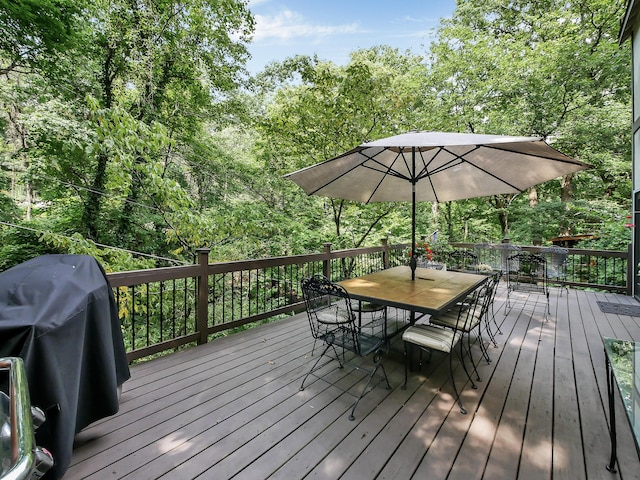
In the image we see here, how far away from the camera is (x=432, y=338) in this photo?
231cm

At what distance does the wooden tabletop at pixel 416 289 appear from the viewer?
2.38 meters

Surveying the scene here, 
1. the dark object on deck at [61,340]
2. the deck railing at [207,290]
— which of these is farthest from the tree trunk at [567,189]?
the dark object on deck at [61,340]

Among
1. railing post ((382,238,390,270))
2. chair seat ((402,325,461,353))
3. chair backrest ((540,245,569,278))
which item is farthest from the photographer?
railing post ((382,238,390,270))

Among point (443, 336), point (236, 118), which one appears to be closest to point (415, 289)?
point (443, 336)

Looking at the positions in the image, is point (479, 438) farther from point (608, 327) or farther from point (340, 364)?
point (608, 327)

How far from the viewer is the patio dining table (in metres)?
2.37

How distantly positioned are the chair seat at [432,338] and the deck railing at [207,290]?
1.92m

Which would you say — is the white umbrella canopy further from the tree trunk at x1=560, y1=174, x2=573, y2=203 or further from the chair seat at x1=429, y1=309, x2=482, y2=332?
the tree trunk at x1=560, y1=174, x2=573, y2=203

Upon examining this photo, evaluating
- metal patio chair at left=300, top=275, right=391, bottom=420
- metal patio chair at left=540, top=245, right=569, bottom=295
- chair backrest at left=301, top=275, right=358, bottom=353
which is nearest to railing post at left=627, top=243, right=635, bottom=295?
metal patio chair at left=540, top=245, right=569, bottom=295

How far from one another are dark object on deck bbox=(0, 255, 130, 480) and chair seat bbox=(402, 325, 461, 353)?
2126 millimetres

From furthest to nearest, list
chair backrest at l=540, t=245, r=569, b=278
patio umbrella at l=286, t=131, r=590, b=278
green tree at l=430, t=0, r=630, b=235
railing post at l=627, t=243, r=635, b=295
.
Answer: green tree at l=430, t=0, r=630, b=235 → railing post at l=627, t=243, r=635, b=295 → chair backrest at l=540, t=245, r=569, b=278 → patio umbrella at l=286, t=131, r=590, b=278

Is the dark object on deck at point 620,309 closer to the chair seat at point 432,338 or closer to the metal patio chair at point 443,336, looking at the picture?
the metal patio chair at point 443,336

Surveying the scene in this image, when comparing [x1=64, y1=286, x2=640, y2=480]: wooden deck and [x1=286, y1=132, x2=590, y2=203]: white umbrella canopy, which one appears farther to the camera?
[x1=286, y1=132, x2=590, y2=203]: white umbrella canopy

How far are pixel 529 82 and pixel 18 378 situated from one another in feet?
36.7
